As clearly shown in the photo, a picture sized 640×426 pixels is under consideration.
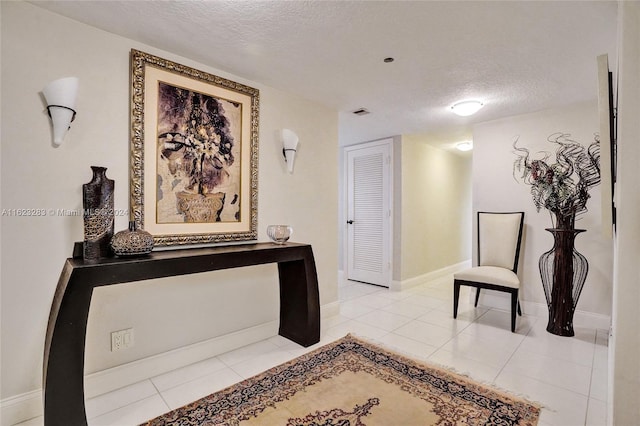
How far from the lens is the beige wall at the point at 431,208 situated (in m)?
4.66

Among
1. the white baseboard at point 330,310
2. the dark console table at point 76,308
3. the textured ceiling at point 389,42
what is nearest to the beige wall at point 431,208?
the white baseboard at point 330,310

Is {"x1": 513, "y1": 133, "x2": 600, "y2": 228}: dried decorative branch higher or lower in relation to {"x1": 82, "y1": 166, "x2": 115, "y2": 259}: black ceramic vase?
higher

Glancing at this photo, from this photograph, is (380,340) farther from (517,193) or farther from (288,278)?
(517,193)

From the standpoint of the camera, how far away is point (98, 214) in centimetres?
178

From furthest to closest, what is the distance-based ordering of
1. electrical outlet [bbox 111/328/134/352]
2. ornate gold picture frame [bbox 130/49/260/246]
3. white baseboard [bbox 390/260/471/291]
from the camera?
white baseboard [bbox 390/260/471/291], ornate gold picture frame [bbox 130/49/260/246], electrical outlet [bbox 111/328/134/352]

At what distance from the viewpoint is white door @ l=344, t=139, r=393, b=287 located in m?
4.72

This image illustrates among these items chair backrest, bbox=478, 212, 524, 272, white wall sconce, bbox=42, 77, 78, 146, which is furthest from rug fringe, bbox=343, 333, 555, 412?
white wall sconce, bbox=42, 77, 78, 146

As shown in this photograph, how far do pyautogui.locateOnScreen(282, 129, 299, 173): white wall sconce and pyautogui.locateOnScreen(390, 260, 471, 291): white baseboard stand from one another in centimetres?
255

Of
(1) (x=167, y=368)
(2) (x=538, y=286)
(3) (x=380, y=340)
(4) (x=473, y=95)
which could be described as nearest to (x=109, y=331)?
(1) (x=167, y=368)

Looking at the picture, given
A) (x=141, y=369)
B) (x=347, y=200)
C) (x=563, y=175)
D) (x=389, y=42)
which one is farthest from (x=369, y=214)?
(x=141, y=369)

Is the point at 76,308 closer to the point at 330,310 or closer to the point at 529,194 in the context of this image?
the point at 330,310

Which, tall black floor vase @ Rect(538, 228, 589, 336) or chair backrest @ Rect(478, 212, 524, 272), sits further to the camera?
chair backrest @ Rect(478, 212, 524, 272)

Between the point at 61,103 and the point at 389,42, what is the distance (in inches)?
77.8

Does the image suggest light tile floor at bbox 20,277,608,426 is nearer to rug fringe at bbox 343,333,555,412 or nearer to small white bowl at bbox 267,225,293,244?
rug fringe at bbox 343,333,555,412
